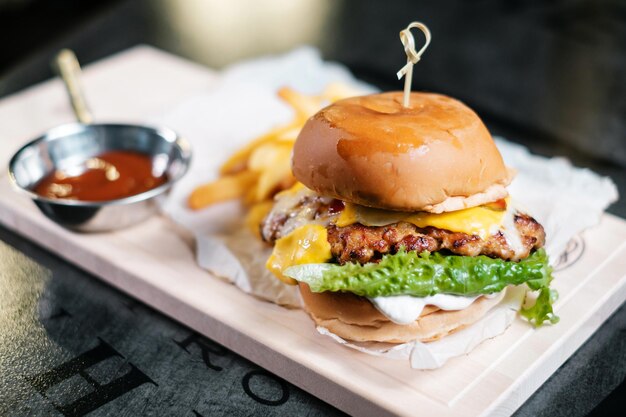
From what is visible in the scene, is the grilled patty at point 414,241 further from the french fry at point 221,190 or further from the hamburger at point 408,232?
the french fry at point 221,190

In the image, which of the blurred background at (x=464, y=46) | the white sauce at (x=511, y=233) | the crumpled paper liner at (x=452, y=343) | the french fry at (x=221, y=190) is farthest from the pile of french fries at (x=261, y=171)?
the blurred background at (x=464, y=46)

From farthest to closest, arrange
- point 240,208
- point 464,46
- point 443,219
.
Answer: point 464,46
point 240,208
point 443,219

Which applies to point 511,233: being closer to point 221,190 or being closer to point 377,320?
point 377,320

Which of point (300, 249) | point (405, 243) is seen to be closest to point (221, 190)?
point (300, 249)

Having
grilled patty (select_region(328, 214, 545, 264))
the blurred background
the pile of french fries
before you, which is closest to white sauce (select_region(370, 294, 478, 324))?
grilled patty (select_region(328, 214, 545, 264))

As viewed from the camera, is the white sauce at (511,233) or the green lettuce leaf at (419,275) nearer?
the green lettuce leaf at (419,275)

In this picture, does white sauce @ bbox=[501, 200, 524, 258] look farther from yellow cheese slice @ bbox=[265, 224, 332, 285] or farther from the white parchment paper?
yellow cheese slice @ bbox=[265, 224, 332, 285]
